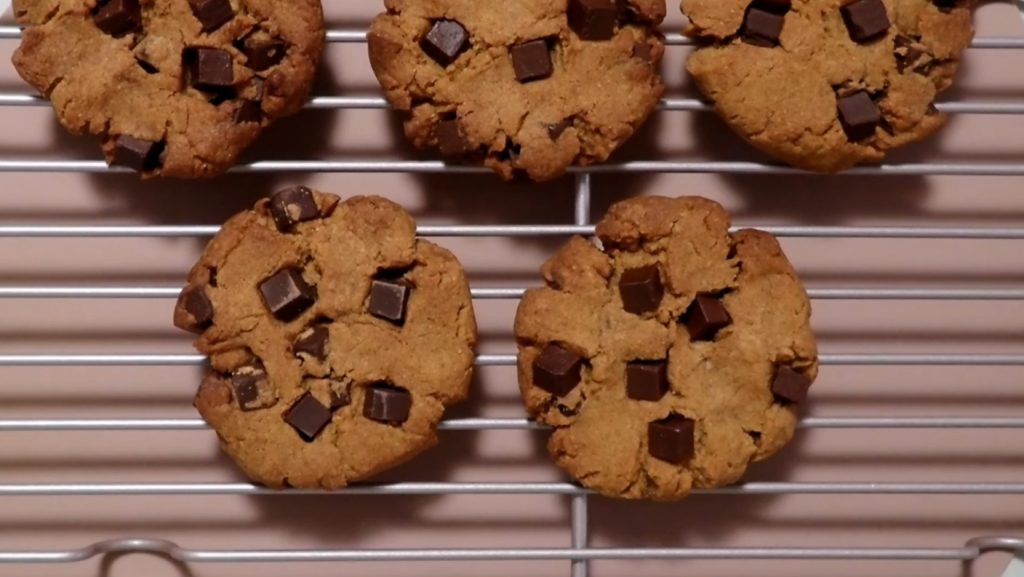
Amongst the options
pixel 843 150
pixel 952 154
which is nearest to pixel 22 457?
pixel 843 150

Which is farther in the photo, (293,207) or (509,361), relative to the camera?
(509,361)

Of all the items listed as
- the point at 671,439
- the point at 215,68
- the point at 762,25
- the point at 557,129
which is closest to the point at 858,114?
the point at 762,25

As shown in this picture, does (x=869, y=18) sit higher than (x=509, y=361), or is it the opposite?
(x=869, y=18)

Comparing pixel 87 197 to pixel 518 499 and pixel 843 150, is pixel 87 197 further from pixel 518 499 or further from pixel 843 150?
pixel 843 150

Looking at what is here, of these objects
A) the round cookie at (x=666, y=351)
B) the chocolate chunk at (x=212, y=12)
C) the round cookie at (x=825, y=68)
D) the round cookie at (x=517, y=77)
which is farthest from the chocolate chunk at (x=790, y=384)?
the chocolate chunk at (x=212, y=12)

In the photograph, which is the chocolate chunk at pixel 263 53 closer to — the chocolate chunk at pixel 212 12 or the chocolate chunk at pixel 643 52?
the chocolate chunk at pixel 212 12

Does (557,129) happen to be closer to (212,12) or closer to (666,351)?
(666,351)

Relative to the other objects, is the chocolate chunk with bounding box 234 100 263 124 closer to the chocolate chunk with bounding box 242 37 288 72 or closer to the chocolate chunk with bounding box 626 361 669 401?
the chocolate chunk with bounding box 242 37 288 72
